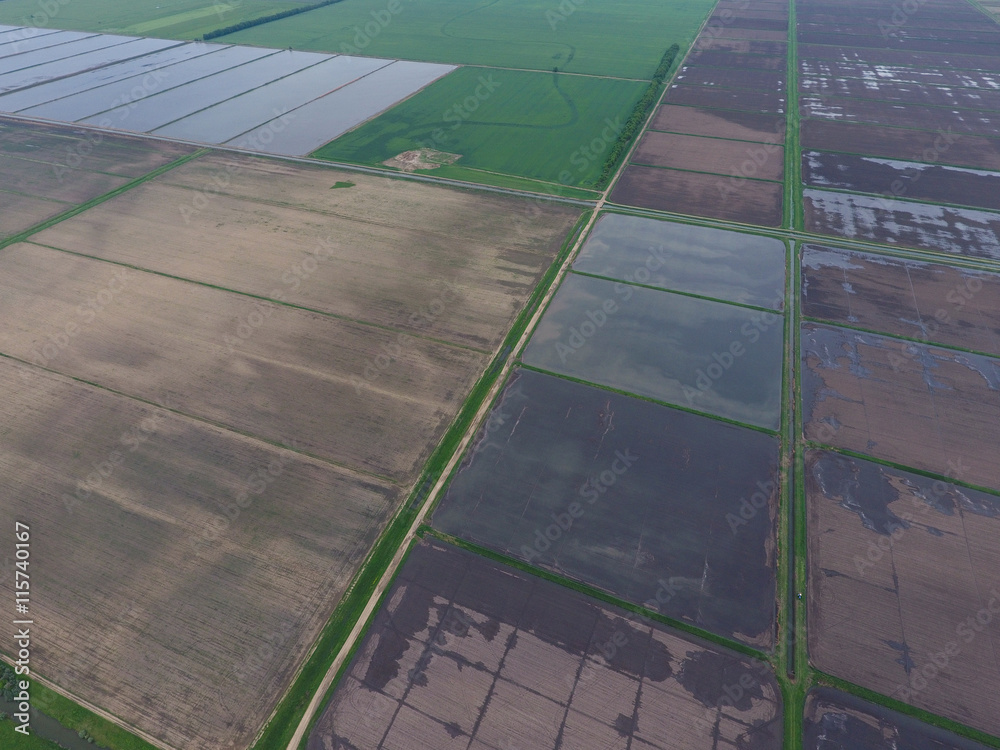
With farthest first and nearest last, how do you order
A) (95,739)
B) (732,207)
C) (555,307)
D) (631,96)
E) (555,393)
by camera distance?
(631,96)
(732,207)
(555,307)
(555,393)
(95,739)

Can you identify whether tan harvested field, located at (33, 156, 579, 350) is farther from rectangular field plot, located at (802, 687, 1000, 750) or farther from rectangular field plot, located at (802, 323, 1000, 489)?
rectangular field plot, located at (802, 687, 1000, 750)

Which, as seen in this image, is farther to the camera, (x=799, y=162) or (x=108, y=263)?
(x=799, y=162)

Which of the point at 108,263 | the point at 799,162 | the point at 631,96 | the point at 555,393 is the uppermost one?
the point at 631,96

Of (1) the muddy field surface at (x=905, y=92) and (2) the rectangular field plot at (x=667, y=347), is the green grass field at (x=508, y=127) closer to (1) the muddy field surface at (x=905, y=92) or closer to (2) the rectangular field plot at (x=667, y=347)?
(2) the rectangular field plot at (x=667, y=347)

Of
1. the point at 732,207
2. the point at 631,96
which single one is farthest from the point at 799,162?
the point at 631,96

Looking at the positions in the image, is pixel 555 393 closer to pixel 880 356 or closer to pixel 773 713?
pixel 773 713

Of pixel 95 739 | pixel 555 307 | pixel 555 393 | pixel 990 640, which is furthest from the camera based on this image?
pixel 555 307
